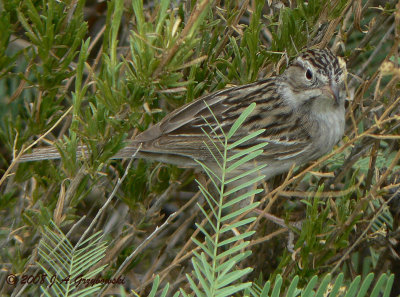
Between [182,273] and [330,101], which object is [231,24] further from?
[182,273]

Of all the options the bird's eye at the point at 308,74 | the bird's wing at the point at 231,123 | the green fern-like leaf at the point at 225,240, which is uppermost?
the green fern-like leaf at the point at 225,240

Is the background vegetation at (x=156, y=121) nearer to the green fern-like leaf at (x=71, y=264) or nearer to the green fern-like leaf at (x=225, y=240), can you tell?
the green fern-like leaf at (x=71, y=264)

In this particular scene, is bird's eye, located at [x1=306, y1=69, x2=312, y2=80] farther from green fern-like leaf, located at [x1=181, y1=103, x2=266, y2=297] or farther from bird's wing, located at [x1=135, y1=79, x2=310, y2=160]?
green fern-like leaf, located at [x1=181, y1=103, x2=266, y2=297]

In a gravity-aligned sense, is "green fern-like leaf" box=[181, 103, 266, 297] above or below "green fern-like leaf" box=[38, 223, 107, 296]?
above

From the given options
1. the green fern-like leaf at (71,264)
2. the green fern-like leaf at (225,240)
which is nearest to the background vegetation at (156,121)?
the green fern-like leaf at (71,264)

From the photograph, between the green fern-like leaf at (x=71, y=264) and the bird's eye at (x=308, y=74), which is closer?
the green fern-like leaf at (x=71, y=264)

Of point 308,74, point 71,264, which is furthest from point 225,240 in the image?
point 308,74

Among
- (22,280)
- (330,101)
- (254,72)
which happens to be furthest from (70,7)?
(330,101)

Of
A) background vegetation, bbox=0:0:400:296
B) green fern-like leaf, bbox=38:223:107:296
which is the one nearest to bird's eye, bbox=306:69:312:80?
background vegetation, bbox=0:0:400:296

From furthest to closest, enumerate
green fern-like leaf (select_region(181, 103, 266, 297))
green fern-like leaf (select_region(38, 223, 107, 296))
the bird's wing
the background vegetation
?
the bird's wing, the background vegetation, green fern-like leaf (select_region(38, 223, 107, 296)), green fern-like leaf (select_region(181, 103, 266, 297))
